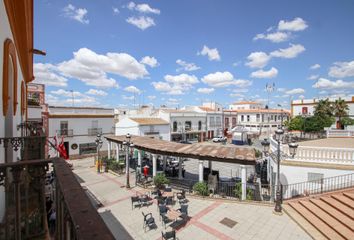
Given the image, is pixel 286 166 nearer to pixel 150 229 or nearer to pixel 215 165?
pixel 150 229

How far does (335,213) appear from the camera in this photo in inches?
352

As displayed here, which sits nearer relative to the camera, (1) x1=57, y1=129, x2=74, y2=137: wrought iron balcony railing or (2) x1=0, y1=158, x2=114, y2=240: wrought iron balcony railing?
(2) x1=0, y1=158, x2=114, y2=240: wrought iron balcony railing

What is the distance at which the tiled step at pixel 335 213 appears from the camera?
26.4 feet

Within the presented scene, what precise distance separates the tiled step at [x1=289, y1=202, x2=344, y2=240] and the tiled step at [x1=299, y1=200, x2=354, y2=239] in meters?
0.13

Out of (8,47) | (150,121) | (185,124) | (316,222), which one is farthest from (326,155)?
(185,124)

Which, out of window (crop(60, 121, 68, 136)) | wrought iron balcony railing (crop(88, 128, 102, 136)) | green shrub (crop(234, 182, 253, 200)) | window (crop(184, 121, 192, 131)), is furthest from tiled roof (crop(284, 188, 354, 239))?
window (crop(184, 121, 192, 131))

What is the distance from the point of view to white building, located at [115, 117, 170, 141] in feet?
110

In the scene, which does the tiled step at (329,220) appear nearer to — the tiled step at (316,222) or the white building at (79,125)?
the tiled step at (316,222)

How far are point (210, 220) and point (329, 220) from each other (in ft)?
17.2

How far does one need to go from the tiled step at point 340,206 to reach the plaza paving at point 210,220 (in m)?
2.07

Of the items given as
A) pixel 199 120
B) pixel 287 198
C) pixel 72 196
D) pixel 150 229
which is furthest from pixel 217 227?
pixel 199 120

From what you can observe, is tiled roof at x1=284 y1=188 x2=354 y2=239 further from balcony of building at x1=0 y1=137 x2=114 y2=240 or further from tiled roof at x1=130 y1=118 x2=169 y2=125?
tiled roof at x1=130 y1=118 x2=169 y2=125

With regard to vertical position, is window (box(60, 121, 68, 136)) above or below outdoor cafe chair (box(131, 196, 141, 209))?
above

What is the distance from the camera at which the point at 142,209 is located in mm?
11547
